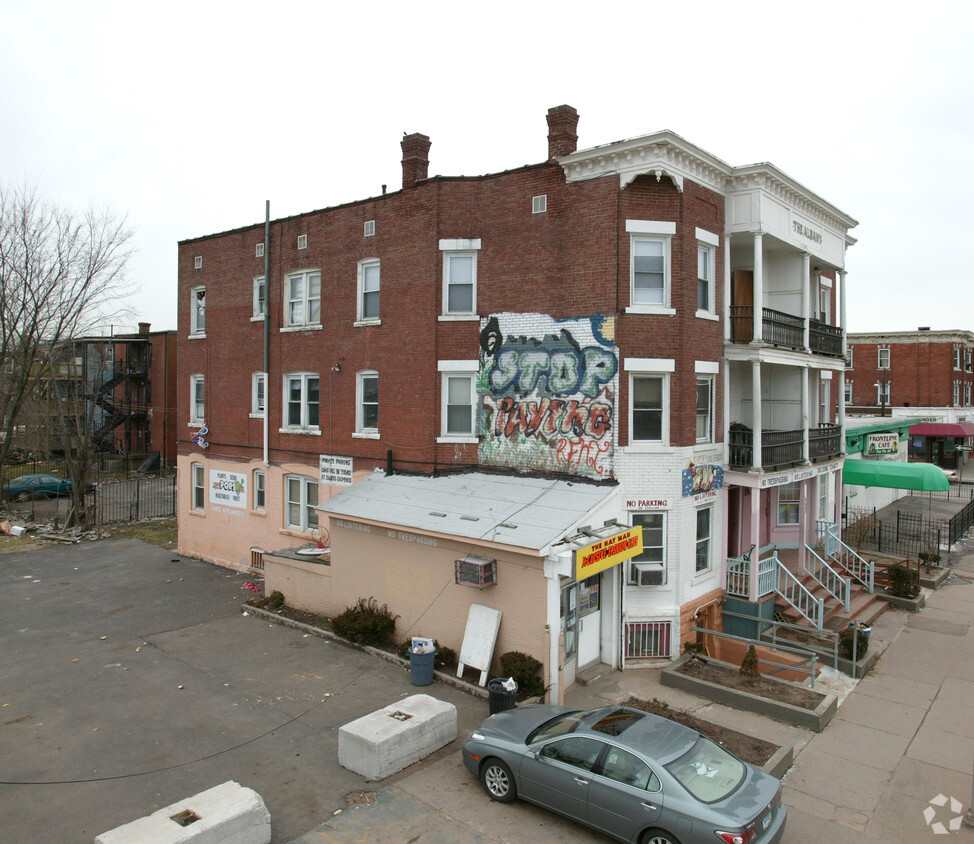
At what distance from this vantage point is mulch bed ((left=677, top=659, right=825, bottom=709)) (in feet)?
41.4

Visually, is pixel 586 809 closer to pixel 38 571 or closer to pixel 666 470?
pixel 666 470

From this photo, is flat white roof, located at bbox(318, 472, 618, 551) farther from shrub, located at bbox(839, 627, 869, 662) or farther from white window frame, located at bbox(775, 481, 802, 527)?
white window frame, located at bbox(775, 481, 802, 527)

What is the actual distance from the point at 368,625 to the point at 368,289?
31.1ft

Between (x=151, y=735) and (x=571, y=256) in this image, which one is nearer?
(x=151, y=735)

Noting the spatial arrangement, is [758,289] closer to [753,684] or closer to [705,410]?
→ [705,410]

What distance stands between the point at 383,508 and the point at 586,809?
349 inches

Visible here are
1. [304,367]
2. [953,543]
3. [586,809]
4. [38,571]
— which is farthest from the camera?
[953,543]

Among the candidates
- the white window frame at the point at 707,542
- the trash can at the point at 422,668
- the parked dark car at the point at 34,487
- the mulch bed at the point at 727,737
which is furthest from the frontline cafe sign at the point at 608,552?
the parked dark car at the point at 34,487

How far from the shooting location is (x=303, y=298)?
69.0 feet

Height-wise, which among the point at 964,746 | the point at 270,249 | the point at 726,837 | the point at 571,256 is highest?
the point at 270,249

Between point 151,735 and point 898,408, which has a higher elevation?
point 898,408

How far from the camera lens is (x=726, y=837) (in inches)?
286

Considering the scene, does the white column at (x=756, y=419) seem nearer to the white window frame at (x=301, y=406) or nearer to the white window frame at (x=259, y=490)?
the white window frame at (x=301, y=406)

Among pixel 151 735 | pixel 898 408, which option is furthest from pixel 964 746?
pixel 898 408
